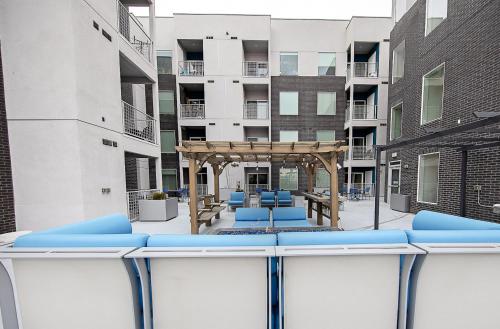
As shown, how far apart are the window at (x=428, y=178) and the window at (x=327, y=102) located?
737 centimetres

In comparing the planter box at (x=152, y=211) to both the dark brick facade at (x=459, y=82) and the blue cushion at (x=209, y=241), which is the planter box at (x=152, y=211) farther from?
the dark brick facade at (x=459, y=82)

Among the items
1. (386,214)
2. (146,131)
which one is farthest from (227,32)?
(386,214)

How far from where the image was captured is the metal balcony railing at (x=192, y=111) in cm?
1423

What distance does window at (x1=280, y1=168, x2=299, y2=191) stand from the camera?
15.1 m

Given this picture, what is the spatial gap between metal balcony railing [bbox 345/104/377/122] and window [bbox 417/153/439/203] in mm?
6220

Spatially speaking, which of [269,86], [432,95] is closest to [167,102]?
[269,86]

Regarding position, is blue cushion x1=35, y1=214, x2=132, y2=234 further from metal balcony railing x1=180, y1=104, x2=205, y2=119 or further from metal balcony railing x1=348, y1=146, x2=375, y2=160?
metal balcony railing x1=348, y1=146, x2=375, y2=160

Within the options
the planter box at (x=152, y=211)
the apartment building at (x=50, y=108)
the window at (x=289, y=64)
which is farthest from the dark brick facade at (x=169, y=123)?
the apartment building at (x=50, y=108)

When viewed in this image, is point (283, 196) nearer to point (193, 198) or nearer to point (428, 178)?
point (193, 198)

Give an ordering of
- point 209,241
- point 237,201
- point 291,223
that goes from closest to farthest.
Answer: point 209,241
point 291,223
point 237,201

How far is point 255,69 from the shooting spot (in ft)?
47.6

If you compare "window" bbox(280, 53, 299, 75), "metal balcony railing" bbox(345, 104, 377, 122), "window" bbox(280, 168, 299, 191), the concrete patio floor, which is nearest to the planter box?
the concrete patio floor

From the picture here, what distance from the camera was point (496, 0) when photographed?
590 centimetres

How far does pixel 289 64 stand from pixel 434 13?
8.47m
